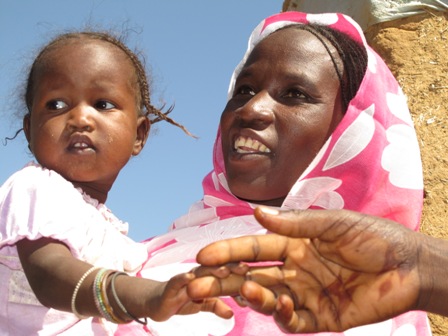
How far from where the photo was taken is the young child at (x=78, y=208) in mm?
1644

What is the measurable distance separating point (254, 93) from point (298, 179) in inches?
15.8

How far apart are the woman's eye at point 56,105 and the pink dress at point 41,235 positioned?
250 mm

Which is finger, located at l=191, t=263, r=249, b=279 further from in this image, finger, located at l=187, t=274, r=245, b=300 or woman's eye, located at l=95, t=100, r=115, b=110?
woman's eye, located at l=95, t=100, r=115, b=110

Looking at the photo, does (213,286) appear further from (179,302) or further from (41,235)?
(41,235)

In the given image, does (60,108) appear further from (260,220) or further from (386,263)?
(386,263)

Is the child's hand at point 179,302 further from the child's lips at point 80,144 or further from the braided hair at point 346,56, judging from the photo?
the braided hair at point 346,56

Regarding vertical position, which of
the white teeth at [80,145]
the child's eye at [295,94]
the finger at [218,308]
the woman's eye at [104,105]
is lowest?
the finger at [218,308]

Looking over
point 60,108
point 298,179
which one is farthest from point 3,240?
point 298,179

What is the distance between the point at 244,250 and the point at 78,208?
79 cm

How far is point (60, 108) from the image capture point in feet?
7.66

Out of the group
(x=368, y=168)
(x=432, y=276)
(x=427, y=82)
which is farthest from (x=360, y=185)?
(x=427, y=82)

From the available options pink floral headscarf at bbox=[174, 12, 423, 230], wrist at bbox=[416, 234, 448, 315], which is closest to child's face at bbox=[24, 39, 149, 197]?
pink floral headscarf at bbox=[174, 12, 423, 230]

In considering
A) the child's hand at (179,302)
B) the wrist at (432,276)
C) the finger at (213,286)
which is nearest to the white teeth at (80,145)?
the child's hand at (179,302)

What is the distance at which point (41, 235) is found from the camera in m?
1.88
